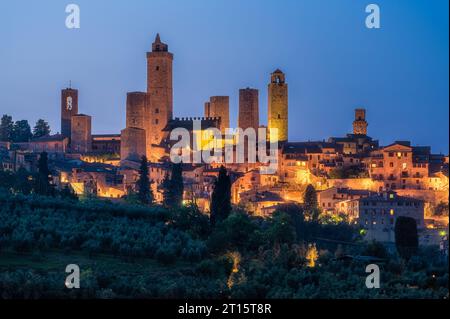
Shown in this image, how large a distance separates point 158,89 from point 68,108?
16.4 feet

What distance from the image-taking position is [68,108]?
201ft

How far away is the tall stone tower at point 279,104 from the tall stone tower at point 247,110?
1.04 meters

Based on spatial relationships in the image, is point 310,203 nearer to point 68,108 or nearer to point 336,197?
point 336,197

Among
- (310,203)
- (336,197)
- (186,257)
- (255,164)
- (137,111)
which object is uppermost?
(137,111)

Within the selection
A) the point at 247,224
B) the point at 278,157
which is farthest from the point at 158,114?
the point at 247,224

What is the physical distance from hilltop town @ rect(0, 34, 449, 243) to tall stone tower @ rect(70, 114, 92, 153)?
0.17ft

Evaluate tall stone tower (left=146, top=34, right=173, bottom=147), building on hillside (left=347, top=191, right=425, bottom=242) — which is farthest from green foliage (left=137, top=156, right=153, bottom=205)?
tall stone tower (left=146, top=34, right=173, bottom=147)

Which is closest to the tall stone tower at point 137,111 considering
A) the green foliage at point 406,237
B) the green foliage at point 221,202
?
the green foliage at point 221,202

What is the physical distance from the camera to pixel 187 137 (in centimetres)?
5903

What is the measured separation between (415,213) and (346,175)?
7.37 metres

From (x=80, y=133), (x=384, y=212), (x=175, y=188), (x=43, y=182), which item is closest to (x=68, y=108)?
(x=80, y=133)
